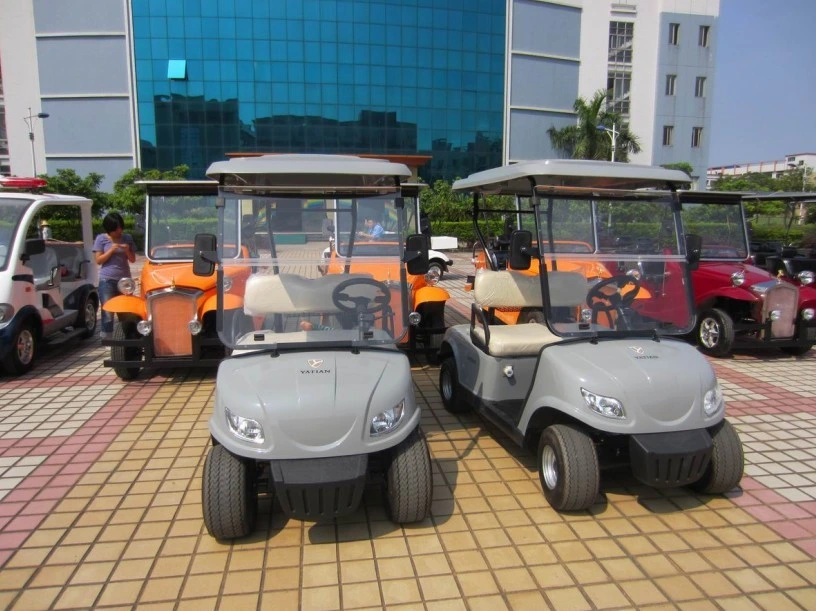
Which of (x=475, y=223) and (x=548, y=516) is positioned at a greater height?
(x=475, y=223)

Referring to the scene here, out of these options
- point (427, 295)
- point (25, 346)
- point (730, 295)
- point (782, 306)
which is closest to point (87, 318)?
point (25, 346)

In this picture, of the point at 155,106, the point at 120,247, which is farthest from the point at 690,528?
the point at 155,106

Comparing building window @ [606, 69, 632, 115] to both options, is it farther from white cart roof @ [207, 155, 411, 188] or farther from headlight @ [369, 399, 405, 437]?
headlight @ [369, 399, 405, 437]

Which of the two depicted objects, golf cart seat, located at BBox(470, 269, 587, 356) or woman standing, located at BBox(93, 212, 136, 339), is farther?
woman standing, located at BBox(93, 212, 136, 339)

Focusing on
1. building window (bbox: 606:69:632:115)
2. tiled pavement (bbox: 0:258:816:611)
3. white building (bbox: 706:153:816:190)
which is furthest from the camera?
white building (bbox: 706:153:816:190)

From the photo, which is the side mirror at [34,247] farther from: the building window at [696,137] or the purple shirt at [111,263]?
the building window at [696,137]

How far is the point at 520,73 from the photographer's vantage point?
38.3 meters

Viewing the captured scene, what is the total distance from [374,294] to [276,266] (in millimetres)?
641

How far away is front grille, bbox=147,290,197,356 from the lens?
5.64 m

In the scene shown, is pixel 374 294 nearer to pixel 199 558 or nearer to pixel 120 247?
pixel 199 558

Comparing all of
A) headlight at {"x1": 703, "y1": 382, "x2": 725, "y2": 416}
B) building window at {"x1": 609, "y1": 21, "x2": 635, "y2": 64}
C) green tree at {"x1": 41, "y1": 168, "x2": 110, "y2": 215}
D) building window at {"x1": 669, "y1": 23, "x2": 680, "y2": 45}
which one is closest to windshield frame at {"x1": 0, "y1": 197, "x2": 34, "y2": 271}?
headlight at {"x1": 703, "y1": 382, "x2": 725, "y2": 416}

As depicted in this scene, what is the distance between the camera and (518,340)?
13.8 ft

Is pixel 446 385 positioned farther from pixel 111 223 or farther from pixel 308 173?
pixel 111 223

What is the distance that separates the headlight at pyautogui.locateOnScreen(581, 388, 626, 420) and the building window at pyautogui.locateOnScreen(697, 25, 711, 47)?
4590cm
